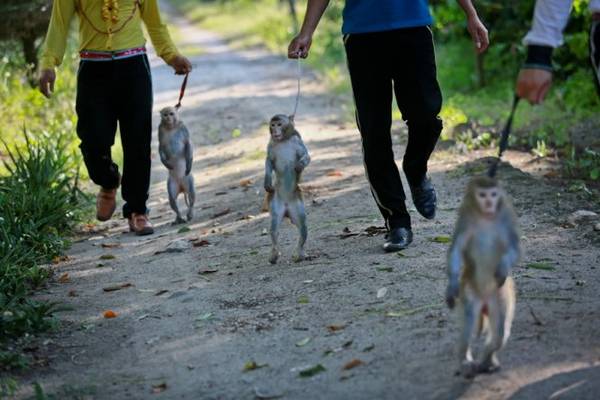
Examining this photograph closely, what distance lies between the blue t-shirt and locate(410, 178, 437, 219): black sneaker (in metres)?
1.12

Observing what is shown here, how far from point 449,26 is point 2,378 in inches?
431

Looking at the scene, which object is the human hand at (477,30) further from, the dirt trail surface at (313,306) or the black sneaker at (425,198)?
the dirt trail surface at (313,306)

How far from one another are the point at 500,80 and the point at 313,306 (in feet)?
29.8

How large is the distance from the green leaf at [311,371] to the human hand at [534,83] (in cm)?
153

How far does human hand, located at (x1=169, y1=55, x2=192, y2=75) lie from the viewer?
7625 mm

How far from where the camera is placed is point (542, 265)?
5.79 m

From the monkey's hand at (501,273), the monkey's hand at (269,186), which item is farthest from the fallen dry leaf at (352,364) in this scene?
the monkey's hand at (269,186)

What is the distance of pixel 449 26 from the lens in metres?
14.6

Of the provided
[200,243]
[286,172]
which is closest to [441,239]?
[286,172]

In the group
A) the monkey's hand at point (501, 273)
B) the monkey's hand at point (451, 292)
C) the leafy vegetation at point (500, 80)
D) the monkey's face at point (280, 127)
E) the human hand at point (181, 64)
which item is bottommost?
the leafy vegetation at point (500, 80)

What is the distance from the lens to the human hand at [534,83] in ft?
14.7

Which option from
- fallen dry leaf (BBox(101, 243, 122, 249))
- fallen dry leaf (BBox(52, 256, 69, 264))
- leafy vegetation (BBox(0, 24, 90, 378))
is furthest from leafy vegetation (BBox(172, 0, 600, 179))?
fallen dry leaf (BBox(52, 256, 69, 264))

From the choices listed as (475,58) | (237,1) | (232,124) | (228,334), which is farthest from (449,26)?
(237,1)

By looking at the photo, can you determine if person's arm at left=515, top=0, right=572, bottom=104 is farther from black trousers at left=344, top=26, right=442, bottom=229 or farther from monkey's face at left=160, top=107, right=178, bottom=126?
monkey's face at left=160, top=107, right=178, bottom=126
